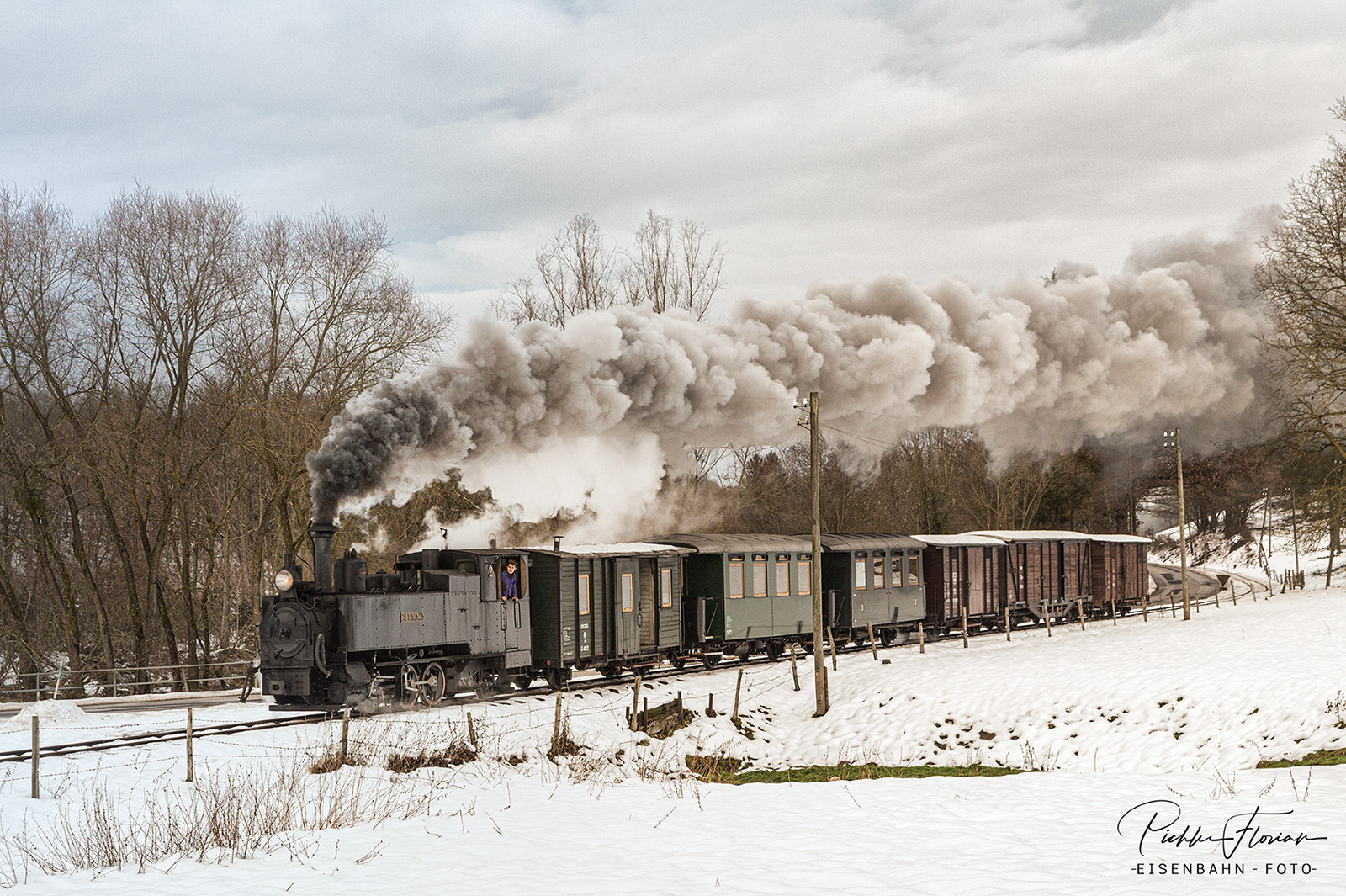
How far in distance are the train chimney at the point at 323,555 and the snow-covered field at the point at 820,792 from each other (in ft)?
6.74

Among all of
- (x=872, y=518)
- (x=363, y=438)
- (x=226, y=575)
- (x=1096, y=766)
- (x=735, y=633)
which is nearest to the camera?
(x=1096, y=766)

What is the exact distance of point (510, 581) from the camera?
17859 millimetres

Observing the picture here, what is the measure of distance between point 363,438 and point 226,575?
14863 mm

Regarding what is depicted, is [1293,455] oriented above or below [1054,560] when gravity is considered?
above

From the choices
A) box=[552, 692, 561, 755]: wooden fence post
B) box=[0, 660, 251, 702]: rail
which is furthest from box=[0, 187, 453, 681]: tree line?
box=[552, 692, 561, 755]: wooden fence post

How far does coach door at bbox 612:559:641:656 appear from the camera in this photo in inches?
Result: 779

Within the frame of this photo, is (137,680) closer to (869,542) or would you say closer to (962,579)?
(869,542)

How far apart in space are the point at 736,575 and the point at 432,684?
763 centimetres

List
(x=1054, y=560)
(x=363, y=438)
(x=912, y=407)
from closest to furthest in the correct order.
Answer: (x=363, y=438)
(x=912, y=407)
(x=1054, y=560)

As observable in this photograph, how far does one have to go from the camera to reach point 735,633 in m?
22.3

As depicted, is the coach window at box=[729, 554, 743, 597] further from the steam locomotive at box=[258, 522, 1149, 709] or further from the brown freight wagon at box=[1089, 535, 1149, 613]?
the brown freight wagon at box=[1089, 535, 1149, 613]

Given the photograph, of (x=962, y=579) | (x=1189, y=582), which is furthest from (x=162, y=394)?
(x=1189, y=582)

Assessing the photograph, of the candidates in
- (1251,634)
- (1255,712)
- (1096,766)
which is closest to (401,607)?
(1096,766)

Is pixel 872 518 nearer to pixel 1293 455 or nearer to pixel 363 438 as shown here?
pixel 1293 455
